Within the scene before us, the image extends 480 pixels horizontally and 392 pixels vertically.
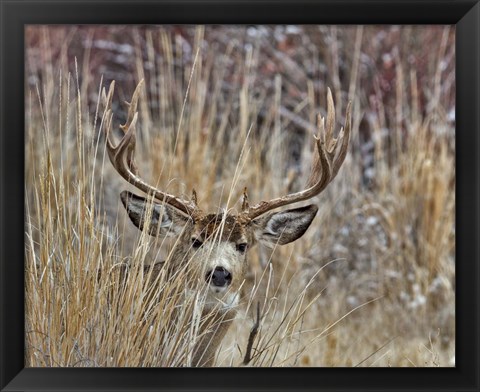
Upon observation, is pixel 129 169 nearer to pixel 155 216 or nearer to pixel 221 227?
pixel 155 216

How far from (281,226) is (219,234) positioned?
0.29 metres

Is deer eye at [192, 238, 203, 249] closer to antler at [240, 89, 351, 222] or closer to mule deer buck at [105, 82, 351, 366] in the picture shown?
mule deer buck at [105, 82, 351, 366]

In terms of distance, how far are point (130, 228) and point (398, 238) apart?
2118mm

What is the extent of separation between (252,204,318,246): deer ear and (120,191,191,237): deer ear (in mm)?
325

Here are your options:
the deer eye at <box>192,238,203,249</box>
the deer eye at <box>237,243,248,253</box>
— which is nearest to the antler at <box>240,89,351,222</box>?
the deer eye at <box>237,243,248,253</box>

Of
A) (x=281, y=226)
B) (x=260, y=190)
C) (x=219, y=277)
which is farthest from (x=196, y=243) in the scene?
(x=260, y=190)

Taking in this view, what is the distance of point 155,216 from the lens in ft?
15.2

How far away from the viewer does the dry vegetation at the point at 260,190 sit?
429 centimetres

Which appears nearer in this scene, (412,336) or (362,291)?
(412,336)
